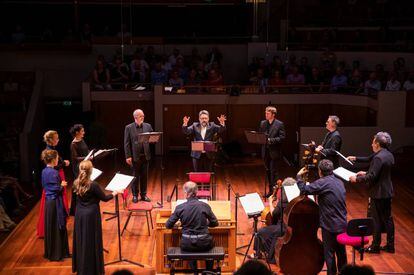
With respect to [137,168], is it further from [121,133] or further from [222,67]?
[222,67]

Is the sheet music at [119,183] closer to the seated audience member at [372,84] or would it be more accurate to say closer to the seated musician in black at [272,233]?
the seated musician in black at [272,233]

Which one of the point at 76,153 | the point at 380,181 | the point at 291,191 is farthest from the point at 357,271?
the point at 76,153

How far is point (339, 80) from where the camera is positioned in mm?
14688

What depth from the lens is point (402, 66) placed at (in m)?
14.6

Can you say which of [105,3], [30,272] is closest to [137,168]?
[30,272]

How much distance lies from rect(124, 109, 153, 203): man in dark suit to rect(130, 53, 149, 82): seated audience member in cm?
480

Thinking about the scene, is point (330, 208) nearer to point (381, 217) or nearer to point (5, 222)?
point (381, 217)

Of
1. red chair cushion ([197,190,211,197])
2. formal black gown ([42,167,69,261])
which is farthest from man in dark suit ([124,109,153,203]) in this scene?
formal black gown ([42,167,69,261])

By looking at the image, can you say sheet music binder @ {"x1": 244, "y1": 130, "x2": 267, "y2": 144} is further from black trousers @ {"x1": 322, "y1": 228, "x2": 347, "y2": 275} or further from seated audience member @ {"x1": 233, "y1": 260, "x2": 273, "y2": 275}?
seated audience member @ {"x1": 233, "y1": 260, "x2": 273, "y2": 275}

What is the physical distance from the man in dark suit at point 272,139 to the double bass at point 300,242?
3367 millimetres

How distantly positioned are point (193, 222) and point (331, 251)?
1643 mm

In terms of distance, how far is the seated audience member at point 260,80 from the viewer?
48.3ft

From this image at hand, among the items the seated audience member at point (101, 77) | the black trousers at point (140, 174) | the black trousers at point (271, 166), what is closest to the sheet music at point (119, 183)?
the black trousers at point (140, 174)

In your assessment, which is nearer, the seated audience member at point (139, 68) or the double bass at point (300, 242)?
the double bass at point (300, 242)
